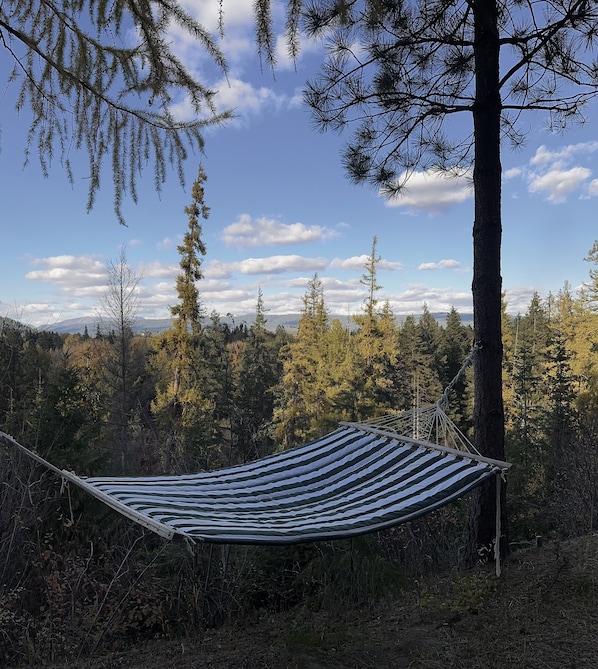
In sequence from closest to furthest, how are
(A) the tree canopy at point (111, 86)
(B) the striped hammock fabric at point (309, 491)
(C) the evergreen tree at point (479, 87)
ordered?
(A) the tree canopy at point (111, 86) < (B) the striped hammock fabric at point (309, 491) < (C) the evergreen tree at point (479, 87)

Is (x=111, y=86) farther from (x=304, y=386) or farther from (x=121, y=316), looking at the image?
(x=304, y=386)

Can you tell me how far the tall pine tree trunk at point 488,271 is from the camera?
3475 millimetres

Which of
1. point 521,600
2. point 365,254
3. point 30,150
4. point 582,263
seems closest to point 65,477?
point 30,150

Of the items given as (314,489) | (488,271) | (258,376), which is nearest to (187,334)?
(258,376)

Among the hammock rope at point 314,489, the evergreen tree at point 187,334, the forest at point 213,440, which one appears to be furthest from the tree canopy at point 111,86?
the evergreen tree at point 187,334

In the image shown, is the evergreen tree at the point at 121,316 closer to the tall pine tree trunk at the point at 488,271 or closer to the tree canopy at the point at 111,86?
the tall pine tree trunk at the point at 488,271

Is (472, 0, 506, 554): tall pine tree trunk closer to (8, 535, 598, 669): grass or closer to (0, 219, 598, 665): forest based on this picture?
(8, 535, 598, 669): grass

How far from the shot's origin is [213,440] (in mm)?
15430

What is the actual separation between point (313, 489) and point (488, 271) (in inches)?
73.2

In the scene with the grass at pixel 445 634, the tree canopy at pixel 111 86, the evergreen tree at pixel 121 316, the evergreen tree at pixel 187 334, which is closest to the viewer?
the tree canopy at pixel 111 86

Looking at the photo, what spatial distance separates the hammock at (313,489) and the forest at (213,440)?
37.7 inches

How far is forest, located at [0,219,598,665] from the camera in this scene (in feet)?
13.9

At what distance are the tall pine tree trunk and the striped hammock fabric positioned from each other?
674 millimetres

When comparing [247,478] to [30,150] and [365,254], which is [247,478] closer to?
[30,150]
